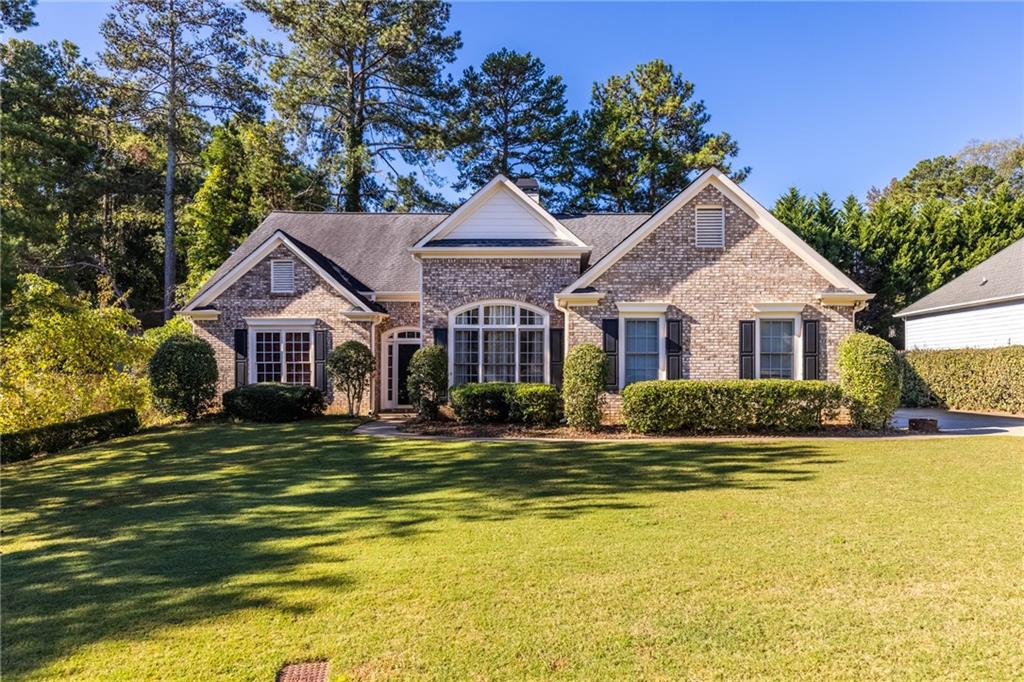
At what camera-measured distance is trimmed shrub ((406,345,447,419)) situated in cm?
1505

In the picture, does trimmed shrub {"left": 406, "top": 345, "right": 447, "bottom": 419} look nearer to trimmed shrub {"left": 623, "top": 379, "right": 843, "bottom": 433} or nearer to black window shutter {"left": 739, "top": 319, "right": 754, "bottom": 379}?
trimmed shrub {"left": 623, "top": 379, "right": 843, "bottom": 433}

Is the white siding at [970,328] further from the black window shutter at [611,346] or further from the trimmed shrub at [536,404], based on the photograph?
the trimmed shrub at [536,404]

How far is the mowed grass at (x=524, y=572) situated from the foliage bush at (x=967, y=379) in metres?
10.3

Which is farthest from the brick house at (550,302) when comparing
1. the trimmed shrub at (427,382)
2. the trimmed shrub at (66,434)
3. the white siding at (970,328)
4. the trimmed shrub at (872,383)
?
the white siding at (970,328)

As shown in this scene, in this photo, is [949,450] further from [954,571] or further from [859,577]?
[859,577]

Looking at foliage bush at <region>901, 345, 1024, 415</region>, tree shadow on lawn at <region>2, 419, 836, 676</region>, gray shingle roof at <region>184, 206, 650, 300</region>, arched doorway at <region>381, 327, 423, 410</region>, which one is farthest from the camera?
gray shingle roof at <region>184, 206, 650, 300</region>

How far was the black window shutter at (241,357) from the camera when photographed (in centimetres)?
1738

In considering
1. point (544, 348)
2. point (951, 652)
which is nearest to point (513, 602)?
point (951, 652)

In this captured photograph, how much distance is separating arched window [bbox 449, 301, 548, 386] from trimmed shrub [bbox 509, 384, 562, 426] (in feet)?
5.46

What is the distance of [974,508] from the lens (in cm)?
686

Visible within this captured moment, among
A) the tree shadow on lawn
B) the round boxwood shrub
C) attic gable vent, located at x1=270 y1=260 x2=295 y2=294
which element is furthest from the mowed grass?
attic gable vent, located at x1=270 y1=260 x2=295 y2=294

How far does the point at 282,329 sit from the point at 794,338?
1494 centimetres

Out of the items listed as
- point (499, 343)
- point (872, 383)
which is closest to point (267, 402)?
point (499, 343)

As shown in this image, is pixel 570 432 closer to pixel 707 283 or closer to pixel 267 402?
pixel 707 283
